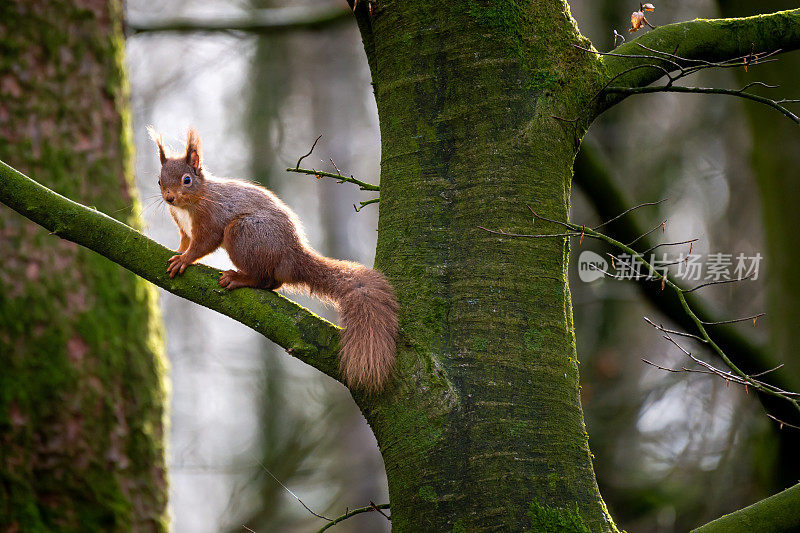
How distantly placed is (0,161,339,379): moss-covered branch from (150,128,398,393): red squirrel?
51 millimetres

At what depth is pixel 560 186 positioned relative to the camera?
6.87ft

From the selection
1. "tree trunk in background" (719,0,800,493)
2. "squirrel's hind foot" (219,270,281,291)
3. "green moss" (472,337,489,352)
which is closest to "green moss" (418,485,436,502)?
"green moss" (472,337,489,352)

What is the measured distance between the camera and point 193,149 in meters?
3.03

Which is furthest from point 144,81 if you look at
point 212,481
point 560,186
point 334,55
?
point 560,186

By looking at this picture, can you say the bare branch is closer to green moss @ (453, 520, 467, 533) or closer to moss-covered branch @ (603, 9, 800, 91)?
moss-covered branch @ (603, 9, 800, 91)

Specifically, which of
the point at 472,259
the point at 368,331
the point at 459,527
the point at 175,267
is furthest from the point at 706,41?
the point at 175,267

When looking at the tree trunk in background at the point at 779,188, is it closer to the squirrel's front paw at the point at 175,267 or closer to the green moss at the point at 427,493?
the green moss at the point at 427,493

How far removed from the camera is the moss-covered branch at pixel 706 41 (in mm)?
2207

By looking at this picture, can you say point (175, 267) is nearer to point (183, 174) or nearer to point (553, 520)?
point (183, 174)

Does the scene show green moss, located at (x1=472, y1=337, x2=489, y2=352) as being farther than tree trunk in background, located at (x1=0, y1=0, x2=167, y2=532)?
No

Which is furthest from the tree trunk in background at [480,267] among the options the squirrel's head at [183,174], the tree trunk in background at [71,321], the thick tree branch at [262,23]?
the thick tree branch at [262,23]

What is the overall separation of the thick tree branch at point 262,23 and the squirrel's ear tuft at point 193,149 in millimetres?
2447

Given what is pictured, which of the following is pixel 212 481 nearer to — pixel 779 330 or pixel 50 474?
pixel 50 474

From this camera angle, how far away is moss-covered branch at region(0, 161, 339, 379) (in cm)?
202
